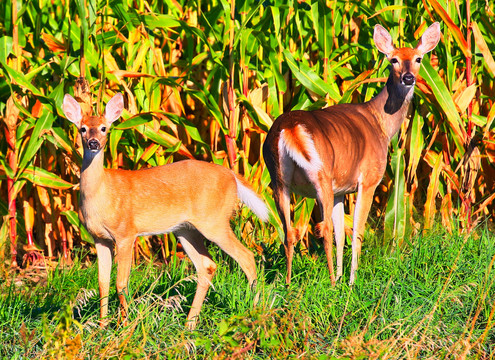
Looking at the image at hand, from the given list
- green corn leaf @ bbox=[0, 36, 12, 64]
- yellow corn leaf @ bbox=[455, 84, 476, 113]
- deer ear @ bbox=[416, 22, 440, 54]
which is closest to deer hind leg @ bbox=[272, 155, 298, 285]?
deer ear @ bbox=[416, 22, 440, 54]

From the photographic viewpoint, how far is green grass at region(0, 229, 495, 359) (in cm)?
382

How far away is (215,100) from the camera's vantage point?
21.5 feet

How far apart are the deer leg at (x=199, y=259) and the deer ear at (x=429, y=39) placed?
95.4 inches

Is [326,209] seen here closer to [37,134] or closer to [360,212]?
[360,212]

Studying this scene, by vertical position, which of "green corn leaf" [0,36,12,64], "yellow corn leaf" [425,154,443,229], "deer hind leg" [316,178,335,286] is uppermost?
"green corn leaf" [0,36,12,64]

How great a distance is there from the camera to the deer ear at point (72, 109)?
16.4 ft

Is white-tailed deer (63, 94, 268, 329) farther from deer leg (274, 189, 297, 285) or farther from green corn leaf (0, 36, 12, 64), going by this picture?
green corn leaf (0, 36, 12, 64)

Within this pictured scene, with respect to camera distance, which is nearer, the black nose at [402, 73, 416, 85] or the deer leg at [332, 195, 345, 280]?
the black nose at [402, 73, 416, 85]

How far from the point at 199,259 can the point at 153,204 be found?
570mm

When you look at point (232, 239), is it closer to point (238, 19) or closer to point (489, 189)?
point (238, 19)

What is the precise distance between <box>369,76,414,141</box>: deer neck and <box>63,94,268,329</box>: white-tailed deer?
1.46 metres

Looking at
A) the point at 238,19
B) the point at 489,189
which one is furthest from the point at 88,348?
the point at 489,189

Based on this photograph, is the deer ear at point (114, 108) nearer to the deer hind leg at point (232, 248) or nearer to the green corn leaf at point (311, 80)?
the deer hind leg at point (232, 248)

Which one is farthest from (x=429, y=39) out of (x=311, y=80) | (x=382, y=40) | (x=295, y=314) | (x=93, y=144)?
(x=93, y=144)
